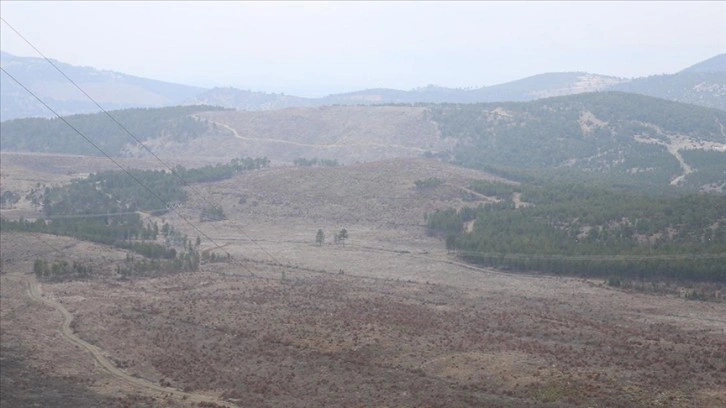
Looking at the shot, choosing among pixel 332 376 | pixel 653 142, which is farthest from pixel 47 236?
pixel 653 142

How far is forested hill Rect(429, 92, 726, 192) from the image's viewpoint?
108m

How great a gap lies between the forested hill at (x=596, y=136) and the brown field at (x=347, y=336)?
172ft

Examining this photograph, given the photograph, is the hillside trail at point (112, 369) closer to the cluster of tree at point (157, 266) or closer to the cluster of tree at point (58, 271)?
the cluster of tree at point (58, 271)

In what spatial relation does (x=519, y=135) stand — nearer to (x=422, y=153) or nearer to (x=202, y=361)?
(x=422, y=153)

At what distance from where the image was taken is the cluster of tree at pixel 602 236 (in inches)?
2071

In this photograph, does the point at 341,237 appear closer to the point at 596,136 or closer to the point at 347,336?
the point at 347,336

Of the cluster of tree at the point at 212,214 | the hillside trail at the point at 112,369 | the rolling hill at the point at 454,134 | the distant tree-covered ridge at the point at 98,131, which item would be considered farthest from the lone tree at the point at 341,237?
the distant tree-covered ridge at the point at 98,131

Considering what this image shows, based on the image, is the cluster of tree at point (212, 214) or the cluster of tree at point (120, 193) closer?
the cluster of tree at point (212, 214)

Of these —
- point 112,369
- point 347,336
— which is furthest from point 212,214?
point 112,369

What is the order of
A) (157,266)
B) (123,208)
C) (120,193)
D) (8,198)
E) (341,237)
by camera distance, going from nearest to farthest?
1. (157,266)
2. (341,237)
3. (123,208)
4. (120,193)
5. (8,198)

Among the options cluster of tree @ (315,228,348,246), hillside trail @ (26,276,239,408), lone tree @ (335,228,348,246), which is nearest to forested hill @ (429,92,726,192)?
lone tree @ (335,228,348,246)

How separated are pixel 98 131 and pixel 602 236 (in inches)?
4601

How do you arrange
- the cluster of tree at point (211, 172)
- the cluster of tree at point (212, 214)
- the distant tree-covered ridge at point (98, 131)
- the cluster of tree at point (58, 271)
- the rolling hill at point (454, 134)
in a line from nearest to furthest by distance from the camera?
the cluster of tree at point (58, 271) → the cluster of tree at point (212, 214) → the cluster of tree at point (211, 172) → the rolling hill at point (454, 134) → the distant tree-covered ridge at point (98, 131)

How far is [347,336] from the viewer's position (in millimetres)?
36938
